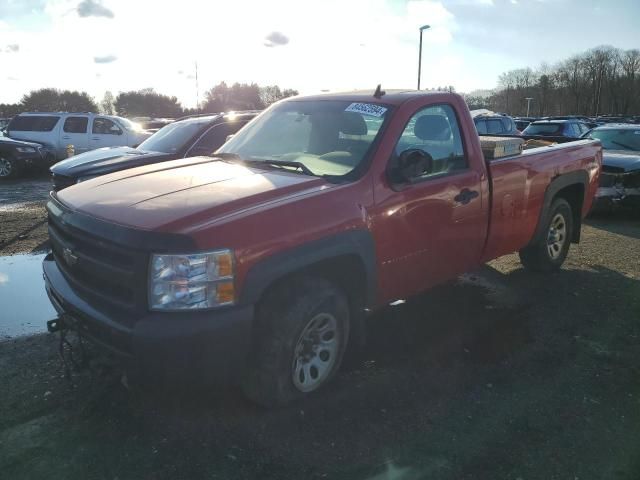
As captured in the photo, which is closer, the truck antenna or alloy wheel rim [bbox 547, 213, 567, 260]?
the truck antenna

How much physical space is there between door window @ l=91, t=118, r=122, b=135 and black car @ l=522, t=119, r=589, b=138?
12605 mm

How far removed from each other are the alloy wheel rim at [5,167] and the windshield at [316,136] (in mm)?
12617

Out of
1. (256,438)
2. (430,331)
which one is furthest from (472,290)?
(256,438)

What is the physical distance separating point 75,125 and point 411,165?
15.4m

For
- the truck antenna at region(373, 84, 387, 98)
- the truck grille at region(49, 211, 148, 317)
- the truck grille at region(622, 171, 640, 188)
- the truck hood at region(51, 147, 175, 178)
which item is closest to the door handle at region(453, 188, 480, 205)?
the truck antenna at region(373, 84, 387, 98)

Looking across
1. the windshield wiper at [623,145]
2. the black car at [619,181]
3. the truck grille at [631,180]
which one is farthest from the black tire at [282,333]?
the windshield wiper at [623,145]

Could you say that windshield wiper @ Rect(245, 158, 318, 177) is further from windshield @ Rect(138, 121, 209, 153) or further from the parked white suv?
the parked white suv

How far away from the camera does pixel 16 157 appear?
14391mm

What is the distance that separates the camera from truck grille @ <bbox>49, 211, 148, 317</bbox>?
2.73 metres

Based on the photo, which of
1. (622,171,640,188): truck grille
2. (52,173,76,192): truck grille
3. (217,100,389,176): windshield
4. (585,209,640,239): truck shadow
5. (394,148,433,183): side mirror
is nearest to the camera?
(394,148,433,183): side mirror

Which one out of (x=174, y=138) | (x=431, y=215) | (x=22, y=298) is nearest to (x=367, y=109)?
(x=431, y=215)

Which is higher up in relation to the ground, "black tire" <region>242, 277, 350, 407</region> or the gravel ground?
"black tire" <region>242, 277, 350, 407</region>

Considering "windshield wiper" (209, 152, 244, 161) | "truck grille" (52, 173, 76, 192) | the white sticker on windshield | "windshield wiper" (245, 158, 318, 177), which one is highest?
the white sticker on windshield

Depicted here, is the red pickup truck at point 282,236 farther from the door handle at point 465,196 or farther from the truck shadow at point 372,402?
the truck shadow at point 372,402
